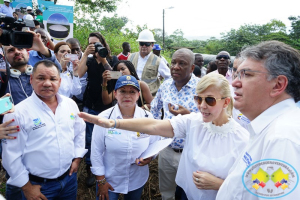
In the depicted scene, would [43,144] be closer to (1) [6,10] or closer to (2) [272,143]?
(2) [272,143]

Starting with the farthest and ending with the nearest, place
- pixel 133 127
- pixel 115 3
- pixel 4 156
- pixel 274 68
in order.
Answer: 1. pixel 115 3
2. pixel 4 156
3. pixel 133 127
4. pixel 274 68

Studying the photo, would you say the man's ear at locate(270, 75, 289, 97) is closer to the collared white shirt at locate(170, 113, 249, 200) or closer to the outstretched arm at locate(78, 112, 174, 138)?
the collared white shirt at locate(170, 113, 249, 200)

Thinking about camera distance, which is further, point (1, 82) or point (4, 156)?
point (1, 82)

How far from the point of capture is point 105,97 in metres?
3.27

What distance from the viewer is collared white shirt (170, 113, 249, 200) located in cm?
177

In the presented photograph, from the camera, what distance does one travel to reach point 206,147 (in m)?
1.84

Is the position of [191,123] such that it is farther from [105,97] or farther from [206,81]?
[105,97]

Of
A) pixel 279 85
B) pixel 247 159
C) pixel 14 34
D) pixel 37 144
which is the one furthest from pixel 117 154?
pixel 279 85

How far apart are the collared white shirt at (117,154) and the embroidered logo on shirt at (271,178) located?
4.61 feet

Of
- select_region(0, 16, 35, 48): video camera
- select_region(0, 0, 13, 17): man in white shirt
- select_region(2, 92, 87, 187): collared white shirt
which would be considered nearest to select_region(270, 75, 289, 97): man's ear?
select_region(2, 92, 87, 187): collared white shirt

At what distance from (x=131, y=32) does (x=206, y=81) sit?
51.3 feet

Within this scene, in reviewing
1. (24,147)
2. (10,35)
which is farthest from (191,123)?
(10,35)

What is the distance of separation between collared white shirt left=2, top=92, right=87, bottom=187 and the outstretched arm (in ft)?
2.01

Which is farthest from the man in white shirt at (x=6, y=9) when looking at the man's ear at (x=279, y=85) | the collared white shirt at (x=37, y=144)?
the man's ear at (x=279, y=85)
